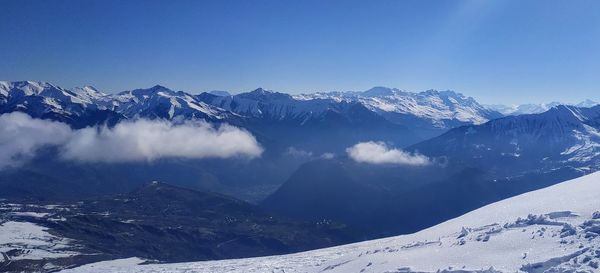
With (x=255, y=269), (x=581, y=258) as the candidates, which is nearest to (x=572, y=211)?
(x=581, y=258)

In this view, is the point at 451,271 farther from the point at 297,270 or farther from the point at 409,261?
the point at 297,270

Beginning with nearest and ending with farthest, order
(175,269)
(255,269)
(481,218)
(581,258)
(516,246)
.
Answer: (581,258) < (516,246) < (481,218) < (255,269) < (175,269)

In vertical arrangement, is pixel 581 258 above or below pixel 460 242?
below

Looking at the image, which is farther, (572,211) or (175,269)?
(175,269)

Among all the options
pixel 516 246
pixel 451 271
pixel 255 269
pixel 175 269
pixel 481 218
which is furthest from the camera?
pixel 175 269

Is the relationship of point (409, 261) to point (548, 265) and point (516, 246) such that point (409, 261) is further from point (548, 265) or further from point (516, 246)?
point (548, 265)

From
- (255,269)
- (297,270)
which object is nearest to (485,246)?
(297,270)

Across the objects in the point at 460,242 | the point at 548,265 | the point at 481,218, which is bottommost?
the point at 548,265
